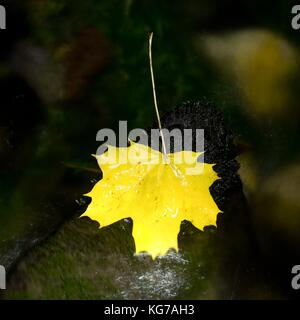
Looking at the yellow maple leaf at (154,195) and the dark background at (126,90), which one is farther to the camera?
the dark background at (126,90)

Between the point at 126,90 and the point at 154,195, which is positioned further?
the point at 126,90

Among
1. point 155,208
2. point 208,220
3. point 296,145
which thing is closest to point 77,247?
point 155,208

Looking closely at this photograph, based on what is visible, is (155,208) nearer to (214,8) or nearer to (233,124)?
(233,124)

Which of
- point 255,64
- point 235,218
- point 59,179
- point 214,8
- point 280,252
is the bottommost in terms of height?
point 280,252

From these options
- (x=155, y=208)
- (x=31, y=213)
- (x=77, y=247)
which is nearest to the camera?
(x=155, y=208)

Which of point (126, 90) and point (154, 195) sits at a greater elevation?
point (126, 90)

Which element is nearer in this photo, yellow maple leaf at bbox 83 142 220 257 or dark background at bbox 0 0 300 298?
yellow maple leaf at bbox 83 142 220 257

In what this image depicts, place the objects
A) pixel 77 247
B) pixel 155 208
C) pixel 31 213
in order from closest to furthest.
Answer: pixel 155 208 → pixel 77 247 → pixel 31 213

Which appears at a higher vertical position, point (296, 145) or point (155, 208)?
point (296, 145)
